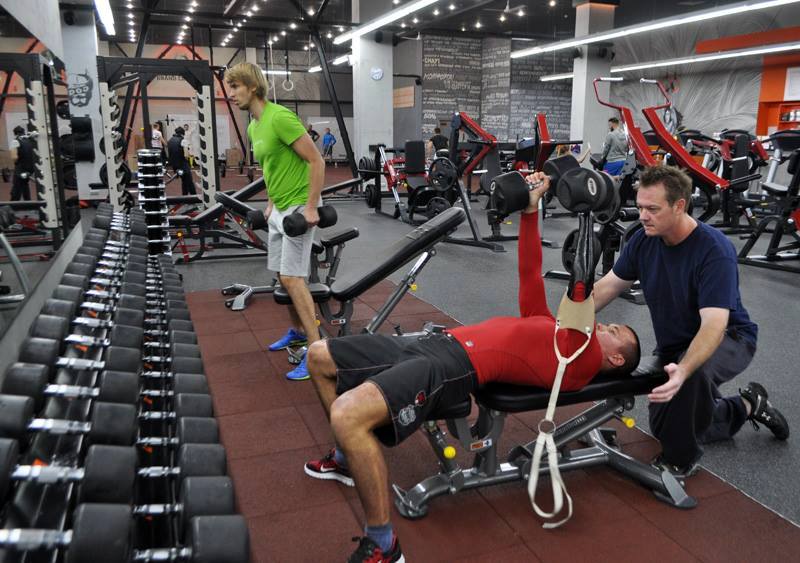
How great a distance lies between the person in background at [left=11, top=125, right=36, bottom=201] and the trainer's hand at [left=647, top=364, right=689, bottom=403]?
4060 millimetres

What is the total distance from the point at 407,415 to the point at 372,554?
34cm

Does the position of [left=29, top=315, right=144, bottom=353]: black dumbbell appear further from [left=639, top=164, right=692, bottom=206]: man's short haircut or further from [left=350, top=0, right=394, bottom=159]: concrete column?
[left=350, top=0, right=394, bottom=159]: concrete column

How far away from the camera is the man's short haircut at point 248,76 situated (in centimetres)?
274

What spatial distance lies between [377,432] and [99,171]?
8565 millimetres

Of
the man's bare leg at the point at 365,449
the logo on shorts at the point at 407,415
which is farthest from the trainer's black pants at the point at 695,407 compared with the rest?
the man's bare leg at the point at 365,449

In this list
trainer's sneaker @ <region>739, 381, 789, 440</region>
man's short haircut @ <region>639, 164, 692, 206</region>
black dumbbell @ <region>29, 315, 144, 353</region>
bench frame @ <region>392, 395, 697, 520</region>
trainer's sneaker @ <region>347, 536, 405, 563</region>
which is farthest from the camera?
trainer's sneaker @ <region>739, 381, 789, 440</region>

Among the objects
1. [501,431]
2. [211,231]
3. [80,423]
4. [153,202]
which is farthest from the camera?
[211,231]

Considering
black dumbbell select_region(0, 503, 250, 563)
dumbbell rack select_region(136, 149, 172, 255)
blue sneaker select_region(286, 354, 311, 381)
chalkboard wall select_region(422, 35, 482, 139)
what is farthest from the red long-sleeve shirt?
chalkboard wall select_region(422, 35, 482, 139)

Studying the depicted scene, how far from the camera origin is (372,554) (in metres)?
1.50

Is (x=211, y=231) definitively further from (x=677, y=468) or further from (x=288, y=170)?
(x=677, y=468)

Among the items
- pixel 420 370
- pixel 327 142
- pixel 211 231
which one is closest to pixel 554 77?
pixel 327 142

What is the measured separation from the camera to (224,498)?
1.01 m

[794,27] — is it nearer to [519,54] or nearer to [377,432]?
[519,54]

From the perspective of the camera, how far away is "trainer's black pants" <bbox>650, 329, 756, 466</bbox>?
188 centimetres
